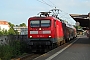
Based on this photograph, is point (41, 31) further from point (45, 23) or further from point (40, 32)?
point (45, 23)

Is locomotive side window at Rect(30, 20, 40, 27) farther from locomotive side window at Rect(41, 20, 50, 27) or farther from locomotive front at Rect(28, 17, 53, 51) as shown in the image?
locomotive side window at Rect(41, 20, 50, 27)

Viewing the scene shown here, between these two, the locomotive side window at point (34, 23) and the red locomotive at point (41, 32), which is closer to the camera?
the red locomotive at point (41, 32)

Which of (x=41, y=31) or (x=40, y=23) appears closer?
(x=41, y=31)

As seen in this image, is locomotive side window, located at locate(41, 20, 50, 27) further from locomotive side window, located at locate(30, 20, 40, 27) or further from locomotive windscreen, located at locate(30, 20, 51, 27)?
locomotive side window, located at locate(30, 20, 40, 27)

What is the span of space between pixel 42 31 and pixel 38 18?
1.37m

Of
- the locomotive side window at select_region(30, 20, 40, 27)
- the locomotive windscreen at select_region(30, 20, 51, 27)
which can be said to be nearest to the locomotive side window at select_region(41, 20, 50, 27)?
the locomotive windscreen at select_region(30, 20, 51, 27)

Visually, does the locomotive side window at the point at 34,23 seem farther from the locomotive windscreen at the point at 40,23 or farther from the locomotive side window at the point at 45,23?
the locomotive side window at the point at 45,23

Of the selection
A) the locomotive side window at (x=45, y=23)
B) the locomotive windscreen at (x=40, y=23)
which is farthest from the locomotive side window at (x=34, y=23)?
the locomotive side window at (x=45, y=23)

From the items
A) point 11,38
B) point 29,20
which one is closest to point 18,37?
point 11,38

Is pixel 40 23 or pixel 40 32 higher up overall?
pixel 40 23

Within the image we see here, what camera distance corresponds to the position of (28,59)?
713 inches

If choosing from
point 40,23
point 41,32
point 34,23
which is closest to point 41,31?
point 41,32

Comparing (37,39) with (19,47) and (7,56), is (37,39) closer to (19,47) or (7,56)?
(19,47)

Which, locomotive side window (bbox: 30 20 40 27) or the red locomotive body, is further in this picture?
locomotive side window (bbox: 30 20 40 27)
